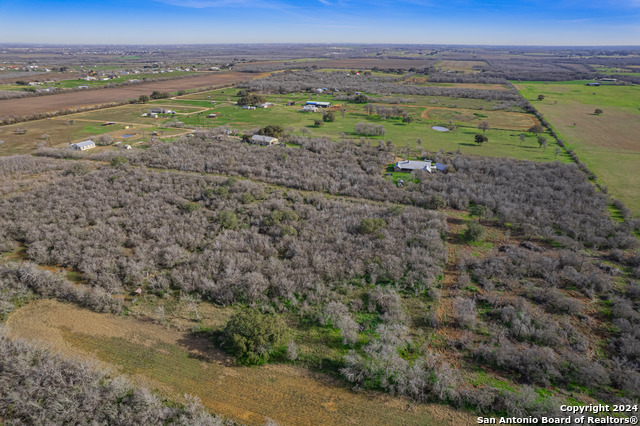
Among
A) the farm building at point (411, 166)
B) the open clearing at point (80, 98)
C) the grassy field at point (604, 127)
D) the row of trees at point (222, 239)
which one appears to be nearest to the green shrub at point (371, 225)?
the row of trees at point (222, 239)

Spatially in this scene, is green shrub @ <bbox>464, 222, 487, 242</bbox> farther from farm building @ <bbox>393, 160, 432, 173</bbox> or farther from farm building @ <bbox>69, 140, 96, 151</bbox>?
farm building @ <bbox>69, 140, 96, 151</bbox>

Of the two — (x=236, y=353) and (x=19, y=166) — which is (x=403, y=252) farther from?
(x=19, y=166)

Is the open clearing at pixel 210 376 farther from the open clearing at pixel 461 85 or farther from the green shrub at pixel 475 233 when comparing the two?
the open clearing at pixel 461 85

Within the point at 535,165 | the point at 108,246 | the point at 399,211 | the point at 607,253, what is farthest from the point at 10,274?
the point at 535,165

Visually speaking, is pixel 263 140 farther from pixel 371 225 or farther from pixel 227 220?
pixel 371 225

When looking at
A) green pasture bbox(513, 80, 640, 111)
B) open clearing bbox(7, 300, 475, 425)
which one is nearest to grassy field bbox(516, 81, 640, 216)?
green pasture bbox(513, 80, 640, 111)

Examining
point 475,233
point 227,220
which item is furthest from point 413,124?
point 227,220
